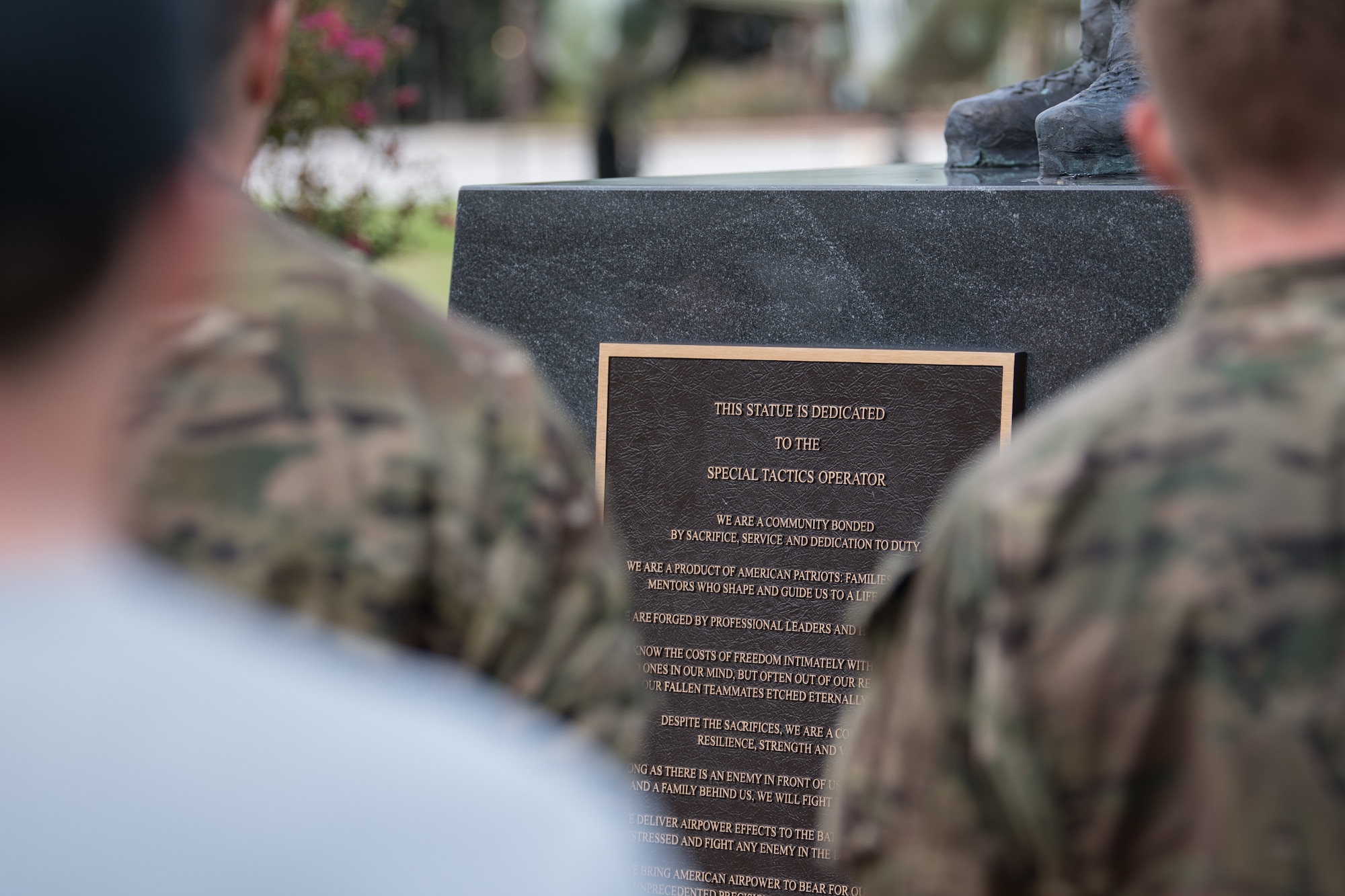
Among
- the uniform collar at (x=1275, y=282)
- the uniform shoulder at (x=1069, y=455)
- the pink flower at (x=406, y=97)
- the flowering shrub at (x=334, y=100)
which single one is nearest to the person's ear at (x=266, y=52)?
the uniform shoulder at (x=1069, y=455)

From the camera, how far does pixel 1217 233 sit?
1499 millimetres

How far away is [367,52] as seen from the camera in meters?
10.4

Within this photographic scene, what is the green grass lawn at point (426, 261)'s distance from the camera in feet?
43.6

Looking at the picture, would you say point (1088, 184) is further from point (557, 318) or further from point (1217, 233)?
point (1217, 233)

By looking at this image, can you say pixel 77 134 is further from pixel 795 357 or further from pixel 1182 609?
pixel 795 357

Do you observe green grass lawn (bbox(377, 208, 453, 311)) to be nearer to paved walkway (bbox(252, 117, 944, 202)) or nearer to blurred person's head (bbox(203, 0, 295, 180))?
paved walkway (bbox(252, 117, 944, 202))

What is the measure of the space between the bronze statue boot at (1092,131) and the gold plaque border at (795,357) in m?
0.87

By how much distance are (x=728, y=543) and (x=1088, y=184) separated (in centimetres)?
129

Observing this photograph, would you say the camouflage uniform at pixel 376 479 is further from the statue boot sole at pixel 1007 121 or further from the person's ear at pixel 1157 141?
the statue boot sole at pixel 1007 121

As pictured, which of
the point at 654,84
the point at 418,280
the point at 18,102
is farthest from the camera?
the point at 654,84

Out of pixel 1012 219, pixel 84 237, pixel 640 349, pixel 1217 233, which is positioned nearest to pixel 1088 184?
pixel 1012 219

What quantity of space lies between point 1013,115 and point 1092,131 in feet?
2.75

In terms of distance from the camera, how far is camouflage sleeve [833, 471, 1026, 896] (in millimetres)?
1506

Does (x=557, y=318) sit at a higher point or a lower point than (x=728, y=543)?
higher
